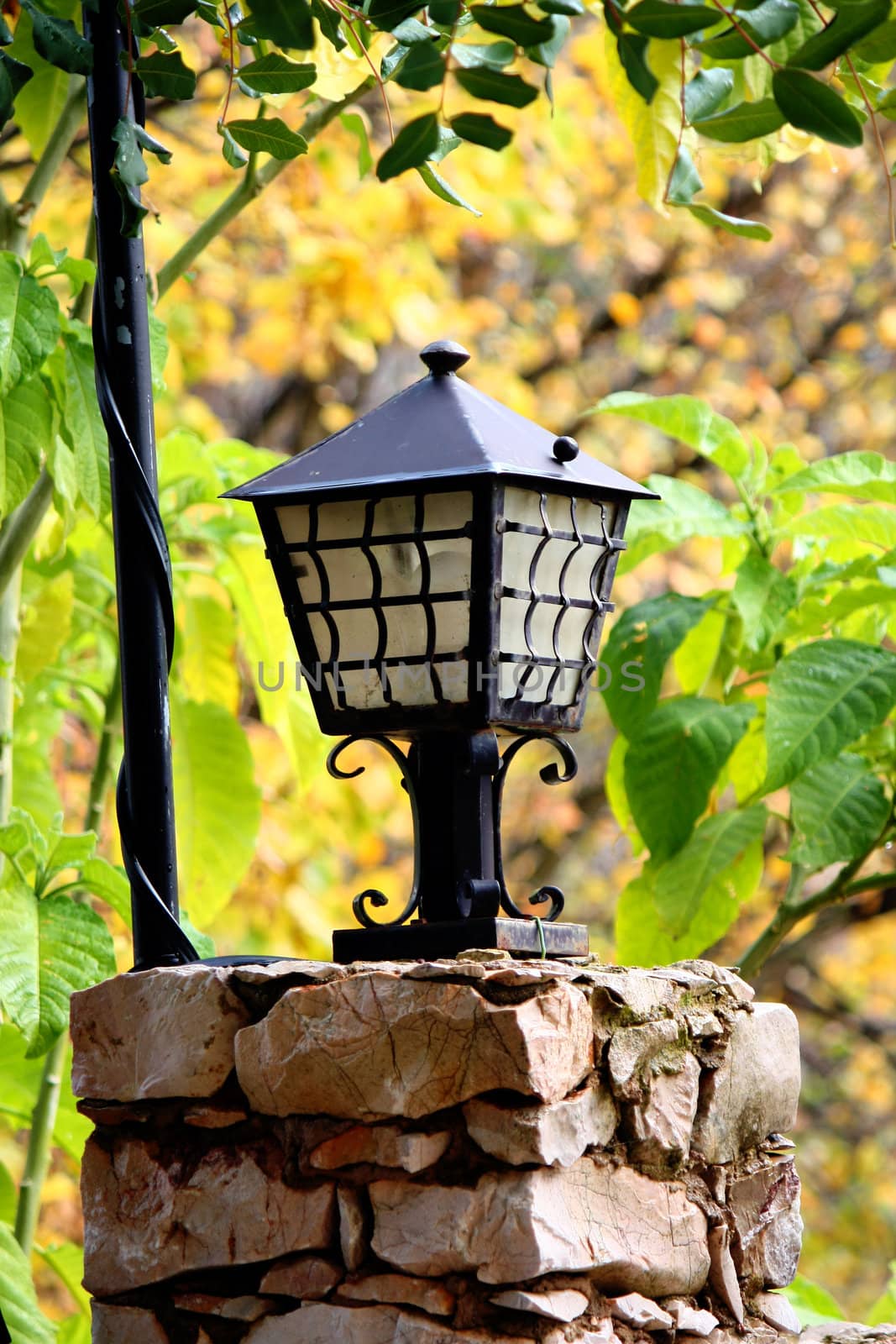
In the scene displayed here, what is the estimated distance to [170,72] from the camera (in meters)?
1.07

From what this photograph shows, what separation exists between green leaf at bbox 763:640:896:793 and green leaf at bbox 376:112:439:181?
2.53 feet

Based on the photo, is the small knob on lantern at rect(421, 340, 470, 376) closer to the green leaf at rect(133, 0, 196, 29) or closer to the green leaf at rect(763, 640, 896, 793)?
the green leaf at rect(133, 0, 196, 29)

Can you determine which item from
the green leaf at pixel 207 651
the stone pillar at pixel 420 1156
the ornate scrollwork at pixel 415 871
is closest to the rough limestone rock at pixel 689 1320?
the stone pillar at pixel 420 1156

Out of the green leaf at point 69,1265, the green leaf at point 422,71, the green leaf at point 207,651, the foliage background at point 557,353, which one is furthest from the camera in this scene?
the foliage background at point 557,353

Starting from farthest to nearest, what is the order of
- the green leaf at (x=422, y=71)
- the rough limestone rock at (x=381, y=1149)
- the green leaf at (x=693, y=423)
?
the green leaf at (x=693, y=423), the rough limestone rock at (x=381, y=1149), the green leaf at (x=422, y=71)

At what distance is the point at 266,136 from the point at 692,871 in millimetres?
924

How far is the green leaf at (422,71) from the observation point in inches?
34.4

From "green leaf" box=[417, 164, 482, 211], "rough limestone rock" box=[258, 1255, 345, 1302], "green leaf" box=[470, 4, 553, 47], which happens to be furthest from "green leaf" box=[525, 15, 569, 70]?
"rough limestone rock" box=[258, 1255, 345, 1302]

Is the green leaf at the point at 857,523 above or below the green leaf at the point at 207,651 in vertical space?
above

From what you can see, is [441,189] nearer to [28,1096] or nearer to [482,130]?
[482,130]

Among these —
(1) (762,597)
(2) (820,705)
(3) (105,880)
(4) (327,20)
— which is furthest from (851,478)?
(3) (105,880)

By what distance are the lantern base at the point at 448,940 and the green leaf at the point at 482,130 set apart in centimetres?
53

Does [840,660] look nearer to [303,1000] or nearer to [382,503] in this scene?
[382,503]

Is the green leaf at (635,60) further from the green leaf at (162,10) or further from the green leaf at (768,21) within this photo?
the green leaf at (162,10)
